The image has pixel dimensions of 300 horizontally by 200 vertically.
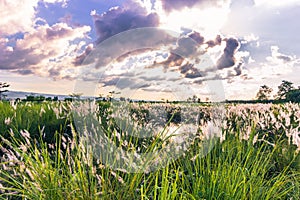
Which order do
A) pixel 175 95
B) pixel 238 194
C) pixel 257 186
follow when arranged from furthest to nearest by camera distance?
pixel 175 95, pixel 257 186, pixel 238 194

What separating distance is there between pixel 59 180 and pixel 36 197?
0.66 feet

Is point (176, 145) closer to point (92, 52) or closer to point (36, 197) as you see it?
point (36, 197)

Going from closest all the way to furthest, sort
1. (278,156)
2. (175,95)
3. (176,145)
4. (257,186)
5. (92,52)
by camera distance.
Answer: (257,186) < (176,145) < (278,156) < (92,52) < (175,95)

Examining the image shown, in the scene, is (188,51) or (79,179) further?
(188,51)

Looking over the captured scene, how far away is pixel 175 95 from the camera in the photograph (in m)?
7.55

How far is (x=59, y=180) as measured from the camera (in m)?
2.52

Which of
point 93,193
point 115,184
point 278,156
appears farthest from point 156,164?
point 278,156

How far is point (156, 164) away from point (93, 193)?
0.74 metres

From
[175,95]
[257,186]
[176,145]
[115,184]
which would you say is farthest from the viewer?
[175,95]

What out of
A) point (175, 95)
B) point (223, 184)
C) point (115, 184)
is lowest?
point (115, 184)

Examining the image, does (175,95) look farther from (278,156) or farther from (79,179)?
(79,179)

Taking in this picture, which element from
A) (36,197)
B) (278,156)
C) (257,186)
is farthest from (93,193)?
(278,156)

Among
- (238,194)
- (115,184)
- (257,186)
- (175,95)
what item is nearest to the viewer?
(238,194)

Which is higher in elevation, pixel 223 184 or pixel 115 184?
pixel 223 184
